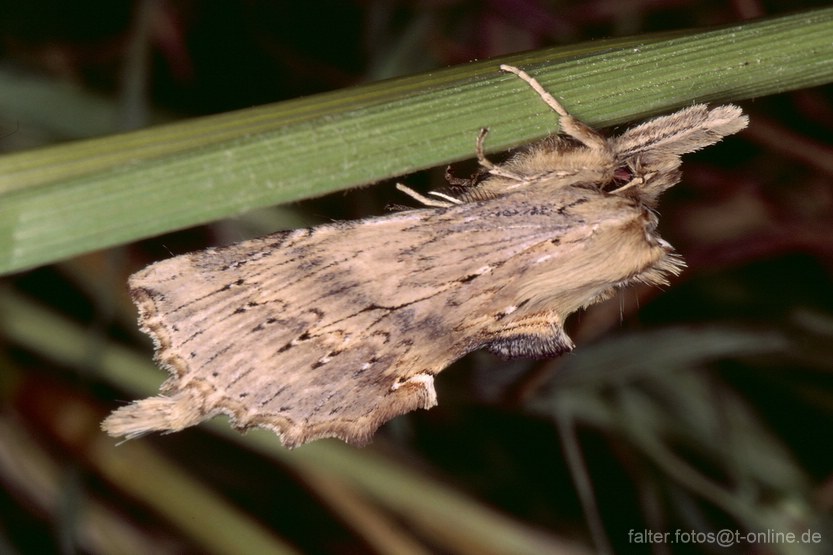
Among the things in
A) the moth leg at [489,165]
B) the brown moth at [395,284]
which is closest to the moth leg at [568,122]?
the brown moth at [395,284]

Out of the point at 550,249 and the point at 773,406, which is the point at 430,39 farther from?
the point at 773,406

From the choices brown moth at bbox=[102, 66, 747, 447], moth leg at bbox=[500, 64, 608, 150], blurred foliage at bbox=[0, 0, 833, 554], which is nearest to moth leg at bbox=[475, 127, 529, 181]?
brown moth at bbox=[102, 66, 747, 447]

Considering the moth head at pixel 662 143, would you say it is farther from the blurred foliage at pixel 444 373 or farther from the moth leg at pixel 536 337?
the blurred foliage at pixel 444 373

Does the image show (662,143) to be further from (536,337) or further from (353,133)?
(353,133)

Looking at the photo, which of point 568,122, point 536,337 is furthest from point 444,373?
point 568,122

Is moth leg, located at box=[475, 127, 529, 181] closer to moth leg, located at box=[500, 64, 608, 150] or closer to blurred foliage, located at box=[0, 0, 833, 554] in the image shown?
moth leg, located at box=[500, 64, 608, 150]

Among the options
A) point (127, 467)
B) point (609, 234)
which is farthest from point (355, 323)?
point (127, 467)
